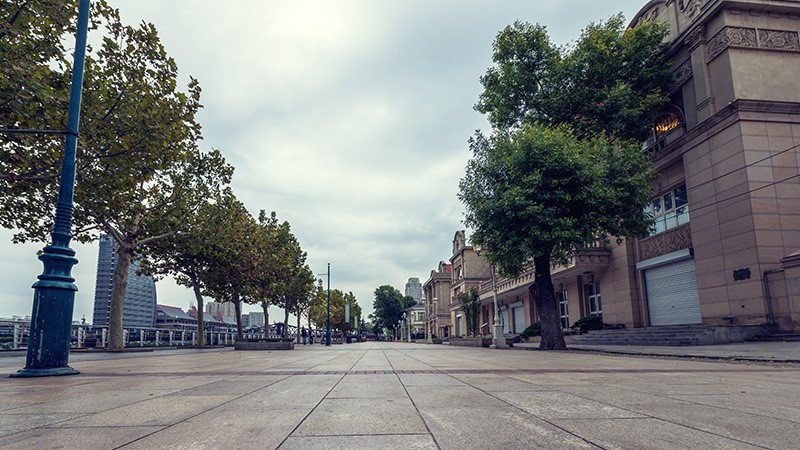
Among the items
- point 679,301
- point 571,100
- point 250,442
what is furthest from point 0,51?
point 679,301

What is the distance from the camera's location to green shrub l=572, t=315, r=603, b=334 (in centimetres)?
2662

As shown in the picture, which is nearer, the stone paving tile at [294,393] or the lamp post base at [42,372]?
the stone paving tile at [294,393]

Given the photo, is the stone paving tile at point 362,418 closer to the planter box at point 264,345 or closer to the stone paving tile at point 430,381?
the stone paving tile at point 430,381

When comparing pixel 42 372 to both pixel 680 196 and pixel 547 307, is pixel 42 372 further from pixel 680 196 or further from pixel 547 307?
pixel 680 196

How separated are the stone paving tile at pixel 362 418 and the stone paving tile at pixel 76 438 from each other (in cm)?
104

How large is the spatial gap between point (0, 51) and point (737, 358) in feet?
54.8

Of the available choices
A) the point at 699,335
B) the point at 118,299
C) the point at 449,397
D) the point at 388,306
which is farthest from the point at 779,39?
the point at 388,306

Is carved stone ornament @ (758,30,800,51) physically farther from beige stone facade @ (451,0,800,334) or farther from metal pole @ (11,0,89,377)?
metal pole @ (11,0,89,377)

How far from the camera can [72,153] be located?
7621mm

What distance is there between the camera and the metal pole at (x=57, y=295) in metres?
6.98

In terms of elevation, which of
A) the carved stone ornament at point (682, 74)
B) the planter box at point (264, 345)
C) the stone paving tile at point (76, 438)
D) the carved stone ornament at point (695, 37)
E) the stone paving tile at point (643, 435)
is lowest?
the planter box at point (264, 345)

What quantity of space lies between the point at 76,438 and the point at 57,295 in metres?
5.54

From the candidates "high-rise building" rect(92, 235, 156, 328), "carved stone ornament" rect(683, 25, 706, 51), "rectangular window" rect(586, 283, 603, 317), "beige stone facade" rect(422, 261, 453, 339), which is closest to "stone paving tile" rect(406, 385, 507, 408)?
"carved stone ornament" rect(683, 25, 706, 51)

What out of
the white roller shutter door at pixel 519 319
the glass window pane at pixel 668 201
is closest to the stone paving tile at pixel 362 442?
the glass window pane at pixel 668 201
